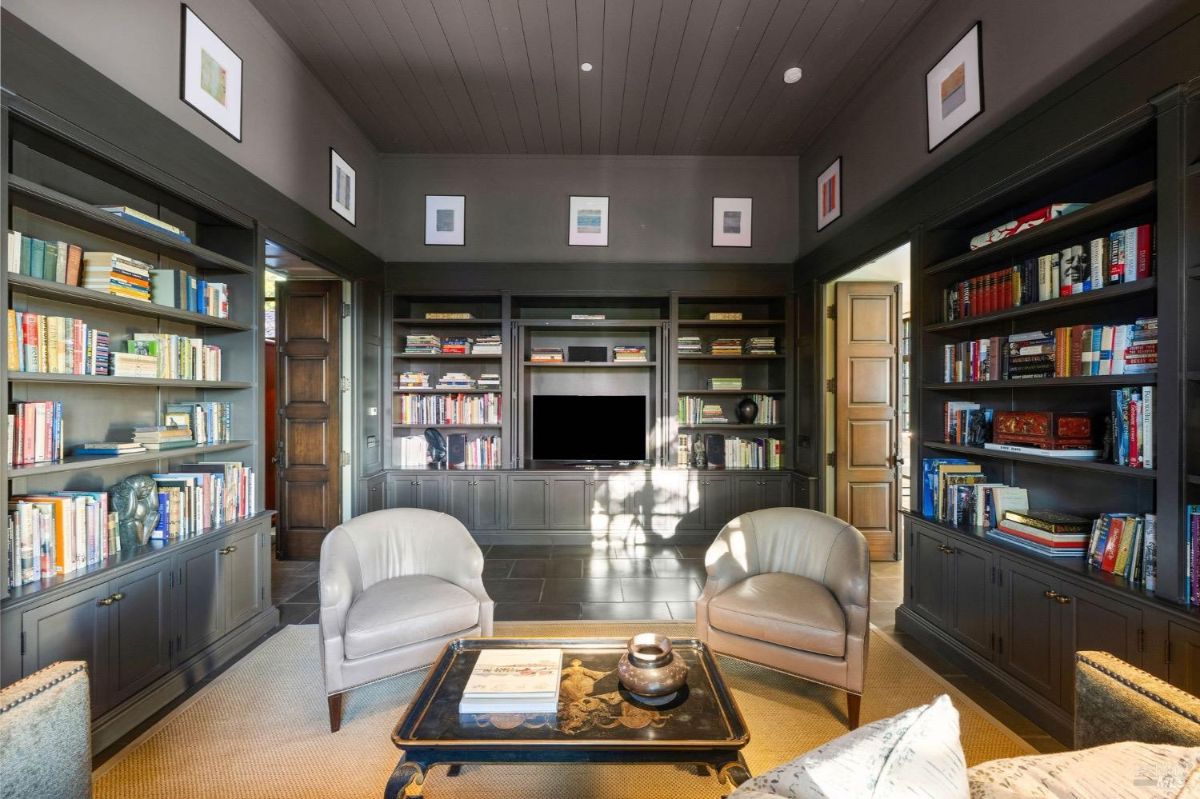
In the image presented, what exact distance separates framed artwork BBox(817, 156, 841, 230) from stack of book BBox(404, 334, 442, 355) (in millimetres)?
3571

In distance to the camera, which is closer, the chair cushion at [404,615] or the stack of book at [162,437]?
the chair cushion at [404,615]

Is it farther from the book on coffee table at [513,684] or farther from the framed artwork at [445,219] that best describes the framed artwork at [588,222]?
the book on coffee table at [513,684]

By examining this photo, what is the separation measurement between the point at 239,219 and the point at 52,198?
103 cm

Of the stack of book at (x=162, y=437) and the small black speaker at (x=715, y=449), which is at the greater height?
the stack of book at (x=162, y=437)

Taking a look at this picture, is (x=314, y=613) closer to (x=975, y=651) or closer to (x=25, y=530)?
(x=25, y=530)

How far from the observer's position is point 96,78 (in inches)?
79.4

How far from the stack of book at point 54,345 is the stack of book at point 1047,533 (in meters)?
4.07

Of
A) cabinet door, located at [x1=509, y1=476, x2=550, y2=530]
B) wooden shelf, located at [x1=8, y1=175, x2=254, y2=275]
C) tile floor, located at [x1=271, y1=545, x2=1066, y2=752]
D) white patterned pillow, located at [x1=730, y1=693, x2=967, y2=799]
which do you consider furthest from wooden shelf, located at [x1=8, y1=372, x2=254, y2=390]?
white patterned pillow, located at [x1=730, y1=693, x2=967, y2=799]

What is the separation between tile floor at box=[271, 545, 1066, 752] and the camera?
322 centimetres

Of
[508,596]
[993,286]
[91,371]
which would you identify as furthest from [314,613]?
[993,286]

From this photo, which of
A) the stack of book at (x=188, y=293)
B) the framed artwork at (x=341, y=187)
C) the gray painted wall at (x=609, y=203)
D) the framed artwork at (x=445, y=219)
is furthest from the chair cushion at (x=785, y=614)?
the framed artwork at (x=445, y=219)

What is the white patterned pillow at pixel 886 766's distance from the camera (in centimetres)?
70

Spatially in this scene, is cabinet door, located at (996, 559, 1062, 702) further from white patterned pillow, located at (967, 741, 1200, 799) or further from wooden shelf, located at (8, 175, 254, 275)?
wooden shelf, located at (8, 175, 254, 275)

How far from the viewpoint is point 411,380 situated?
489cm
